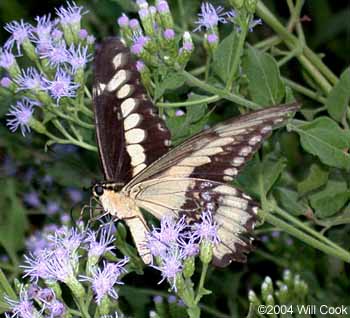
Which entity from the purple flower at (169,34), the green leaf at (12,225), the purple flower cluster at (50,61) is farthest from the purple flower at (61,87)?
the green leaf at (12,225)

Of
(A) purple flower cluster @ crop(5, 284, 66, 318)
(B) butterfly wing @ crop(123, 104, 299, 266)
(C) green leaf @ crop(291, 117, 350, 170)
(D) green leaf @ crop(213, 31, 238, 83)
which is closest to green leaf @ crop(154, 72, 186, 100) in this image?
(D) green leaf @ crop(213, 31, 238, 83)

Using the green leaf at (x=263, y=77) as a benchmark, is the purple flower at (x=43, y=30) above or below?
above

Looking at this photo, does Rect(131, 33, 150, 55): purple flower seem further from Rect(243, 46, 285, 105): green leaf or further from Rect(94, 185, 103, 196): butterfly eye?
Rect(94, 185, 103, 196): butterfly eye

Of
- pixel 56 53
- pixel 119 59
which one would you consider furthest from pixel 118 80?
pixel 56 53

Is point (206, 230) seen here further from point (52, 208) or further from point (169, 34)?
point (52, 208)

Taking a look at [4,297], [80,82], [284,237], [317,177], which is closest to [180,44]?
[80,82]

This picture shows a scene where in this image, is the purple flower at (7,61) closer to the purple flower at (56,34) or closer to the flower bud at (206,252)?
the purple flower at (56,34)
